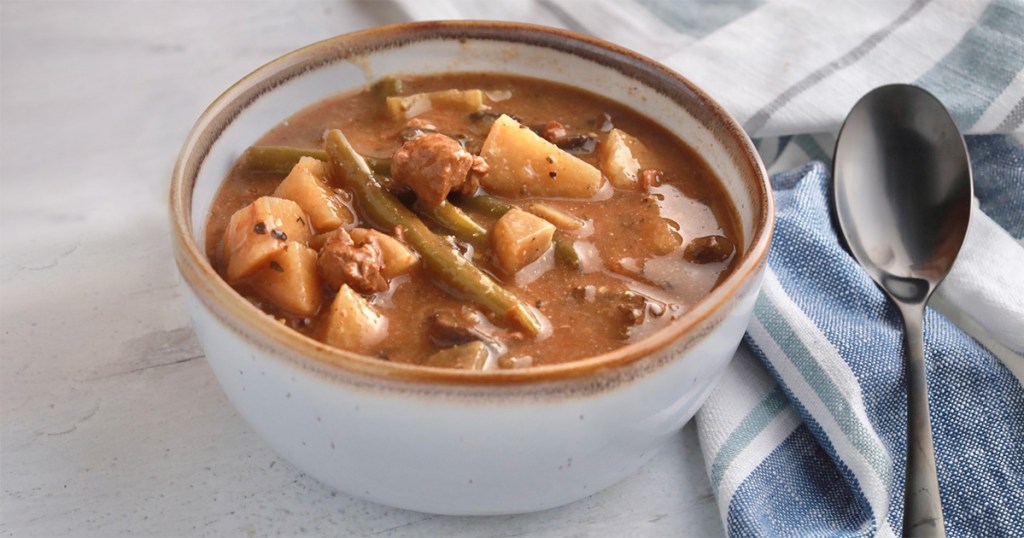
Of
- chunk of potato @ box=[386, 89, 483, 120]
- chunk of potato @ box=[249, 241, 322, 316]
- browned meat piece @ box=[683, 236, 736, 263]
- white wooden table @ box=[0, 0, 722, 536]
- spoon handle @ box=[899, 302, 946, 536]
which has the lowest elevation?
white wooden table @ box=[0, 0, 722, 536]

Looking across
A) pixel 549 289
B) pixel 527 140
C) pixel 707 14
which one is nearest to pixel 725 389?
pixel 549 289

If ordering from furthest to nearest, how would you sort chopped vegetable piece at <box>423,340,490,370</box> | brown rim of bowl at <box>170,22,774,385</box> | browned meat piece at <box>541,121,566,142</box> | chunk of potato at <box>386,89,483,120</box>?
chunk of potato at <box>386,89,483,120</box> < browned meat piece at <box>541,121,566,142</box> < chopped vegetable piece at <box>423,340,490,370</box> < brown rim of bowl at <box>170,22,774,385</box>

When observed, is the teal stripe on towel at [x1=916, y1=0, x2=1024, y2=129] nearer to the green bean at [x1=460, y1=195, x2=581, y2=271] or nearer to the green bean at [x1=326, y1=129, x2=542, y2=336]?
the green bean at [x1=460, y1=195, x2=581, y2=271]

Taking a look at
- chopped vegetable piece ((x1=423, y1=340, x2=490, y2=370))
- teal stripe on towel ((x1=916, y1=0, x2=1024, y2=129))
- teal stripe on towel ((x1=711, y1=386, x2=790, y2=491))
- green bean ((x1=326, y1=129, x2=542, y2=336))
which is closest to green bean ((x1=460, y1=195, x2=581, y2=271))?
green bean ((x1=326, y1=129, x2=542, y2=336))

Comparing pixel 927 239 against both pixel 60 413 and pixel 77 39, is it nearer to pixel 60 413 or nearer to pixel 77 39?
pixel 60 413

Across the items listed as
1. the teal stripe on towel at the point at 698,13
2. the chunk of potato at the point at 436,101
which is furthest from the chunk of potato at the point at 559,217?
the teal stripe on towel at the point at 698,13
